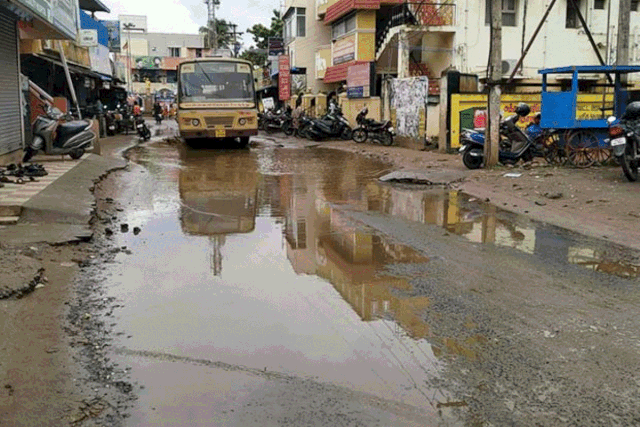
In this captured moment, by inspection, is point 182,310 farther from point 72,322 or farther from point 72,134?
point 72,134

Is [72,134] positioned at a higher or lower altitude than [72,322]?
higher

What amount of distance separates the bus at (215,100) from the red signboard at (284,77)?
1960 cm

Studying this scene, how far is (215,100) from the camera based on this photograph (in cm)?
2133

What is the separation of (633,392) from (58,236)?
591 cm

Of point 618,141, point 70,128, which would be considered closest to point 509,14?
point 618,141

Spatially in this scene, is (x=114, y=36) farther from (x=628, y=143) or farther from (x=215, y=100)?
(x=628, y=143)

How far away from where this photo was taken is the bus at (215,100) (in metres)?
21.0

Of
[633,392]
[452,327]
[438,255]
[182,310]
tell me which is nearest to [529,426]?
[633,392]

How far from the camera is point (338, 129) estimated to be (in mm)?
27031

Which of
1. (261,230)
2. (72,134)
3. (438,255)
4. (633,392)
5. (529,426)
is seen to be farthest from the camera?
(72,134)

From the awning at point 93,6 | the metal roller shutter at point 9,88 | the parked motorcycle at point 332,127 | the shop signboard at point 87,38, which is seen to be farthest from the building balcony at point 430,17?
the metal roller shutter at point 9,88

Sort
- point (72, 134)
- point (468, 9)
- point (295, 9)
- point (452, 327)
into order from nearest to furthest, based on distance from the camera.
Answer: point (452, 327) → point (72, 134) → point (468, 9) → point (295, 9)

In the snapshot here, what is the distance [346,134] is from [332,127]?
2.12 feet

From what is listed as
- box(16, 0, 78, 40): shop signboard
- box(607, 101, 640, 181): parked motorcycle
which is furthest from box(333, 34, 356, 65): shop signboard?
box(607, 101, 640, 181): parked motorcycle
